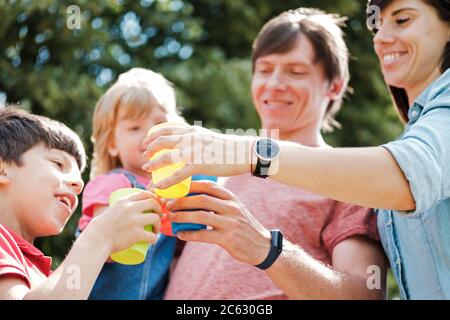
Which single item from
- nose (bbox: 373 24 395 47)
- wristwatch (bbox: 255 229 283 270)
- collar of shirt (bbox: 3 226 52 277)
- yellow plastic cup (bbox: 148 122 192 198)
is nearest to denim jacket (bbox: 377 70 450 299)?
nose (bbox: 373 24 395 47)

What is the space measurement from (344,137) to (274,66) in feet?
17.3

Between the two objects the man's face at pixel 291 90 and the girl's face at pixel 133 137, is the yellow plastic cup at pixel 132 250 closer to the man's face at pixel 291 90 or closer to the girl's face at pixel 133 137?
the girl's face at pixel 133 137

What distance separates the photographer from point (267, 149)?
204 cm

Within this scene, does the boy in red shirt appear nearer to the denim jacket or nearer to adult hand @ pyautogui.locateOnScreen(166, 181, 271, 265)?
adult hand @ pyautogui.locateOnScreen(166, 181, 271, 265)

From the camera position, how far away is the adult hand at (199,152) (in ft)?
6.58

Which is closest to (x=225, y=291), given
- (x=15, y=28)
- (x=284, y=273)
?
(x=284, y=273)

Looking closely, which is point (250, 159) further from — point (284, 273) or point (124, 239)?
point (284, 273)

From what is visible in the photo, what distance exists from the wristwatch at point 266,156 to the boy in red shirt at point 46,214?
34cm

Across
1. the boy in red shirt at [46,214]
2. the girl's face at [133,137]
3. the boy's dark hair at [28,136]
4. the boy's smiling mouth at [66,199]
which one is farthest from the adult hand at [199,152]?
the girl's face at [133,137]

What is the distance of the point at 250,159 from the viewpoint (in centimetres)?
204

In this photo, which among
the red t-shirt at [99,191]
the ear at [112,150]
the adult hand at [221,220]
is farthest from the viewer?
the ear at [112,150]

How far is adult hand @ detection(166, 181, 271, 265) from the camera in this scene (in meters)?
2.27

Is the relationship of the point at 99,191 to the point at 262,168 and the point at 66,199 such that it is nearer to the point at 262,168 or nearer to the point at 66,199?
the point at 66,199

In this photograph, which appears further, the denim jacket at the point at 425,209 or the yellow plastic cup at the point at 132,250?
the yellow plastic cup at the point at 132,250
